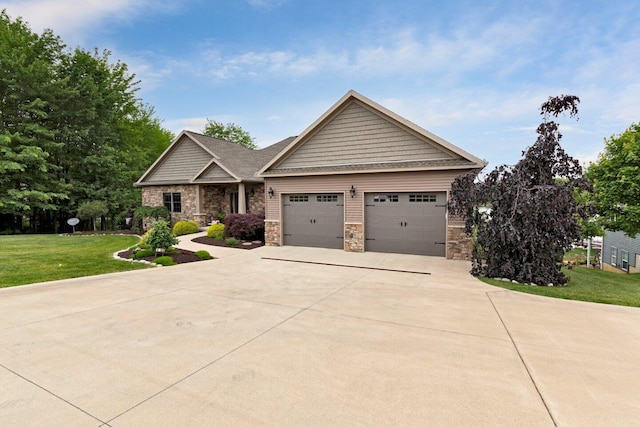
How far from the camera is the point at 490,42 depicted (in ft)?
36.2

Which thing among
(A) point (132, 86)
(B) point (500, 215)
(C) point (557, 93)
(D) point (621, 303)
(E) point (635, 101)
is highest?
(A) point (132, 86)

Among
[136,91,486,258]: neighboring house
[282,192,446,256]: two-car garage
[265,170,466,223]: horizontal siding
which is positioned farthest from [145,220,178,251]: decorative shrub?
[282,192,446,256]: two-car garage

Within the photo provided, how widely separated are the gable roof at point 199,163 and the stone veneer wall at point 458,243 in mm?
10120

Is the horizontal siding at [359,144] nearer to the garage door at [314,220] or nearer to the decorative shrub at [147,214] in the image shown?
the garage door at [314,220]

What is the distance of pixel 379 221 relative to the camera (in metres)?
11.0

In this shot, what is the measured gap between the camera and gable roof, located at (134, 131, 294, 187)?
16250mm

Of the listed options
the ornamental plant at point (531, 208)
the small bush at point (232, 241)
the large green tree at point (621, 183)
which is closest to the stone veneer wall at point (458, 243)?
the ornamental plant at point (531, 208)

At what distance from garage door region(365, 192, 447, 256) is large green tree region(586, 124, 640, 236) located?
5.75 meters

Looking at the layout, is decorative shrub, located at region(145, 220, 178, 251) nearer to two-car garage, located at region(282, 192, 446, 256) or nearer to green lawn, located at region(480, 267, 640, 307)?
two-car garage, located at region(282, 192, 446, 256)

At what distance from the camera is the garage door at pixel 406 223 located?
1014cm

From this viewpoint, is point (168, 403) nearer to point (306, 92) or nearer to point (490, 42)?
point (490, 42)

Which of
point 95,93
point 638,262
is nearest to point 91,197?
point 95,93

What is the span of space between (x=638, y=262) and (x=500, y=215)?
16585 mm

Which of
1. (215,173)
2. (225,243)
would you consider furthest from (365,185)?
(215,173)
